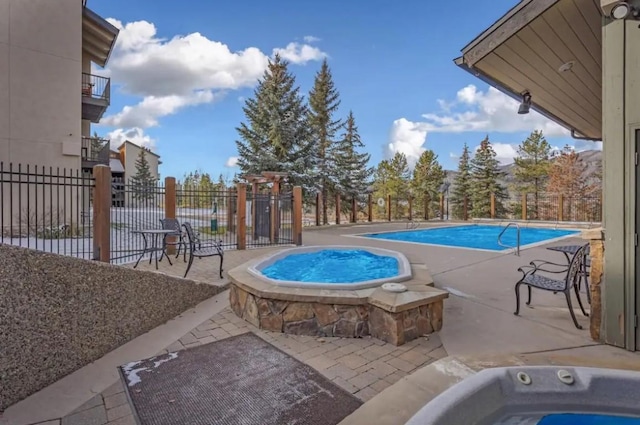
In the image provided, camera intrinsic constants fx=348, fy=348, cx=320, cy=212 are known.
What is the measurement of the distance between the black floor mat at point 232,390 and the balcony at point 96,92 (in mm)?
13385

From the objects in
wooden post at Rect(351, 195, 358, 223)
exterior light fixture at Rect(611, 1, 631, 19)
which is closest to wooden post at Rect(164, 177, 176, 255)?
exterior light fixture at Rect(611, 1, 631, 19)

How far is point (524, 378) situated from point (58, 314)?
3571mm

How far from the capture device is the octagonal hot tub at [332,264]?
610 centimetres

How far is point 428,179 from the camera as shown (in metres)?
24.3

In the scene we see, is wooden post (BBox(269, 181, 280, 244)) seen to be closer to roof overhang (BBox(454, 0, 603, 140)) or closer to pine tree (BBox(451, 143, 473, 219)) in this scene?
roof overhang (BBox(454, 0, 603, 140))

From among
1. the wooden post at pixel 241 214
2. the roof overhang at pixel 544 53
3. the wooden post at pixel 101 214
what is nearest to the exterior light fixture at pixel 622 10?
the roof overhang at pixel 544 53

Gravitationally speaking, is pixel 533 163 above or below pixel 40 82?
below

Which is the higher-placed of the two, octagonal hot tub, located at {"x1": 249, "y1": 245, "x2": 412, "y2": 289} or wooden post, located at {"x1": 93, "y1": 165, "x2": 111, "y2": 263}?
wooden post, located at {"x1": 93, "y1": 165, "x2": 111, "y2": 263}

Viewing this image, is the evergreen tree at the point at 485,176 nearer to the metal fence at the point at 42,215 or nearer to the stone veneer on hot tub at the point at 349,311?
the stone veneer on hot tub at the point at 349,311

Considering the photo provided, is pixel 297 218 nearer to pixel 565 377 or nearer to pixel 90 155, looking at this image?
pixel 565 377

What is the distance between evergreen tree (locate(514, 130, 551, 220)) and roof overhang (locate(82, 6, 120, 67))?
2372cm

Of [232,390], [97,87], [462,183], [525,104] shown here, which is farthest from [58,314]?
[462,183]

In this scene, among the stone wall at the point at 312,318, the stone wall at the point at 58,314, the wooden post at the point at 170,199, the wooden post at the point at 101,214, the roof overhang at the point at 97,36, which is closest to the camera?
the stone wall at the point at 58,314

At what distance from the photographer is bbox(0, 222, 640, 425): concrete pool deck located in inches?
95.9
